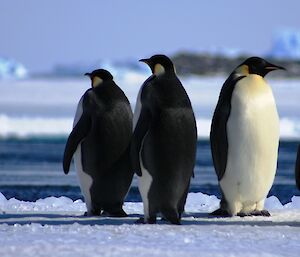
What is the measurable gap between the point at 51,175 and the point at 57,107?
19.1 m

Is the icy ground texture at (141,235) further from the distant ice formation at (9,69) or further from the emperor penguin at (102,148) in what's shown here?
the distant ice formation at (9,69)

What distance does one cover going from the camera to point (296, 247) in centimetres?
605

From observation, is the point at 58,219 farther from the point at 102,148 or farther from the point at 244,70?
the point at 244,70

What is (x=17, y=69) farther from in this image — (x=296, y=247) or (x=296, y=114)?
(x=296, y=247)

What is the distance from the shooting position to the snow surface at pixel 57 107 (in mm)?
25828

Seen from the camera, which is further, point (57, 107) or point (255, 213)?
point (57, 107)

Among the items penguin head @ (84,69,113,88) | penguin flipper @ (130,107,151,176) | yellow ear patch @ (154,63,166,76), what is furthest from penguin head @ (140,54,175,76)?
penguin head @ (84,69,113,88)

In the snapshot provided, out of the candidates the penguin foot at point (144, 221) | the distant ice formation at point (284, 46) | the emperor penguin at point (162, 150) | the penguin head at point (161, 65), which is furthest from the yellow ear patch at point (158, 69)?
the distant ice formation at point (284, 46)

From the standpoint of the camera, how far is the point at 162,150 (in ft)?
23.4

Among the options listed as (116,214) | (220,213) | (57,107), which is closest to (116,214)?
(116,214)

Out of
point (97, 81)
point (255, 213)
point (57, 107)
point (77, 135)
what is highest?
point (97, 81)

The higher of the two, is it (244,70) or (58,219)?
(244,70)

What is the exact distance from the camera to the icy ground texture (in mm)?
5695

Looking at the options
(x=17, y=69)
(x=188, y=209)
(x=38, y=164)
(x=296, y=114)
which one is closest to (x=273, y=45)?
(x=17, y=69)
